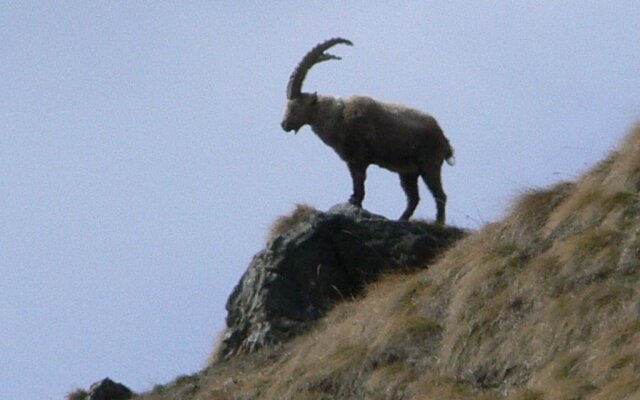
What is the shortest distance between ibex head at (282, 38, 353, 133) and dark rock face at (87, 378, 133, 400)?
6.63 metres

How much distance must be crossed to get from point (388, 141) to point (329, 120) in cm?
113

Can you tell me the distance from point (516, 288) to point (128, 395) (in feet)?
20.3

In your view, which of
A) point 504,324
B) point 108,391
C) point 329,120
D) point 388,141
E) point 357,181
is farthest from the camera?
point 329,120

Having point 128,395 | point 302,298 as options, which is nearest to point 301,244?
point 302,298

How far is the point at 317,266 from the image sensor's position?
81.8ft

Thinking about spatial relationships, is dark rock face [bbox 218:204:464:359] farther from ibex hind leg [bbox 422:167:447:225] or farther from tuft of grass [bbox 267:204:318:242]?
ibex hind leg [bbox 422:167:447:225]

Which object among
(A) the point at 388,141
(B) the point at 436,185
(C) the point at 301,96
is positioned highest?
(C) the point at 301,96

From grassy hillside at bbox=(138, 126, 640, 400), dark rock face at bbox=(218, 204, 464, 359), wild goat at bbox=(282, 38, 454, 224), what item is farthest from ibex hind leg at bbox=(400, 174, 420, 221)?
grassy hillside at bbox=(138, 126, 640, 400)

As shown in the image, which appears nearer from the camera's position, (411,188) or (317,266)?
(317,266)

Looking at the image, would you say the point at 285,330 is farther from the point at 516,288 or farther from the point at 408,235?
the point at 516,288

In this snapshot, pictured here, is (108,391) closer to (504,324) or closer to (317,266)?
(317,266)

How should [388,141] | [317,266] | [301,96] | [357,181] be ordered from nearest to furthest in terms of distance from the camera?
[317,266] < [357,181] < [388,141] < [301,96]

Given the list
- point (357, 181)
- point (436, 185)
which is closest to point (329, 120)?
point (357, 181)

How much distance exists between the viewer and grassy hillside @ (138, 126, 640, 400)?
18.9 metres
